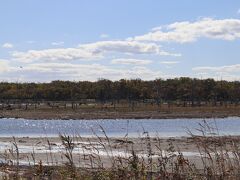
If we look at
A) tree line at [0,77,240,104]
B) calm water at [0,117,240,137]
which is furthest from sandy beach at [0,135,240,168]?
tree line at [0,77,240,104]

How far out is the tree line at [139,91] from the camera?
166m

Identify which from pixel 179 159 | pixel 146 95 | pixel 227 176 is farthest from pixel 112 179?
pixel 146 95

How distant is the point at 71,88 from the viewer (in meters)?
185

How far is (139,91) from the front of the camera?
176875mm

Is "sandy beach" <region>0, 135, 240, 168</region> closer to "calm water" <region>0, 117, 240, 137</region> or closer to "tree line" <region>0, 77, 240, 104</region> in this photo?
"calm water" <region>0, 117, 240, 137</region>

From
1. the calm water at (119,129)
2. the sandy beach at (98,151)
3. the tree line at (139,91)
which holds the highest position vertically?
the tree line at (139,91)

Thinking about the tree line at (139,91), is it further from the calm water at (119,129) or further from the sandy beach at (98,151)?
the sandy beach at (98,151)

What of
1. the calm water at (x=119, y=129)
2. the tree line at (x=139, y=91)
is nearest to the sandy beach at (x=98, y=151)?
the calm water at (x=119, y=129)

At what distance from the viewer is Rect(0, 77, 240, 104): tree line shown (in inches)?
6526

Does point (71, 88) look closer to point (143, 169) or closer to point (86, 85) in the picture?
point (86, 85)

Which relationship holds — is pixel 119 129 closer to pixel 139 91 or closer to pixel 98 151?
pixel 98 151

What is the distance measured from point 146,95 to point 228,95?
26289 millimetres

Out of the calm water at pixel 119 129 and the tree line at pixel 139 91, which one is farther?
the tree line at pixel 139 91

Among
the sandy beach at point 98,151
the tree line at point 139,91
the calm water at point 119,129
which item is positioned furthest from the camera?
the tree line at point 139,91
